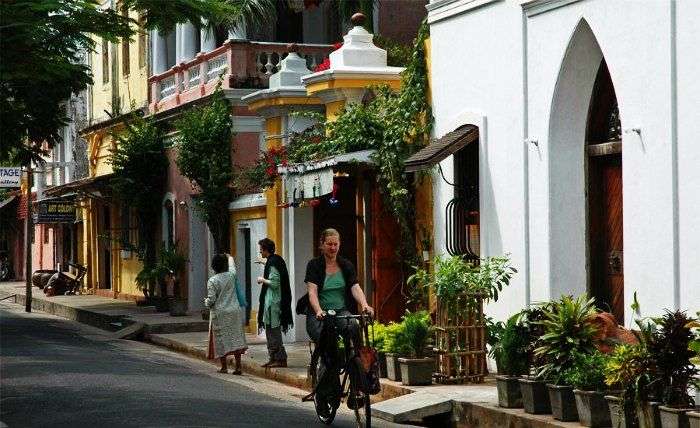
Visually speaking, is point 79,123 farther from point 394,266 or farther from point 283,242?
point 394,266

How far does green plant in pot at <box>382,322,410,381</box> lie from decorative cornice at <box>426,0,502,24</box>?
4.15 meters

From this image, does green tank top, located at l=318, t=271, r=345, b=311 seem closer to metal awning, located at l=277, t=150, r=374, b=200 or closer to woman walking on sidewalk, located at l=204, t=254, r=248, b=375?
woman walking on sidewalk, located at l=204, t=254, r=248, b=375

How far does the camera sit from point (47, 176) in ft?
Answer: 177

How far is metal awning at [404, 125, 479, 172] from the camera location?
18016 millimetres

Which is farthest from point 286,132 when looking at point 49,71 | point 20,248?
point 20,248

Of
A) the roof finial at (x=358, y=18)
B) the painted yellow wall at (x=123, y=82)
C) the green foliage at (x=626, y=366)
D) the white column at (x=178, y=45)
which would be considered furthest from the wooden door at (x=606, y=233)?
the painted yellow wall at (x=123, y=82)

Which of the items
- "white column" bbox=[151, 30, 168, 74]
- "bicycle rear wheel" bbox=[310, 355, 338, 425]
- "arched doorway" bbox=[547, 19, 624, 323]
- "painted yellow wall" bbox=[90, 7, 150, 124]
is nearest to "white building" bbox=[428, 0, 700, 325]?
"arched doorway" bbox=[547, 19, 624, 323]

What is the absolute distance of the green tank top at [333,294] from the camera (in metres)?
14.0

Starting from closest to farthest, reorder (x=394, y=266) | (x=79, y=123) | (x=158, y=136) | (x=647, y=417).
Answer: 1. (x=647, y=417)
2. (x=394, y=266)
3. (x=158, y=136)
4. (x=79, y=123)

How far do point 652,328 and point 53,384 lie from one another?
7570 mm

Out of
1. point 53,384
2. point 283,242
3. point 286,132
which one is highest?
point 286,132

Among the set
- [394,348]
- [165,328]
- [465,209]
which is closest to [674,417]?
[394,348]

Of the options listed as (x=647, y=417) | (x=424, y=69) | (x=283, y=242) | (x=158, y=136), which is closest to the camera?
(x=647, y=417)

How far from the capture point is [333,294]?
46.1 ft
